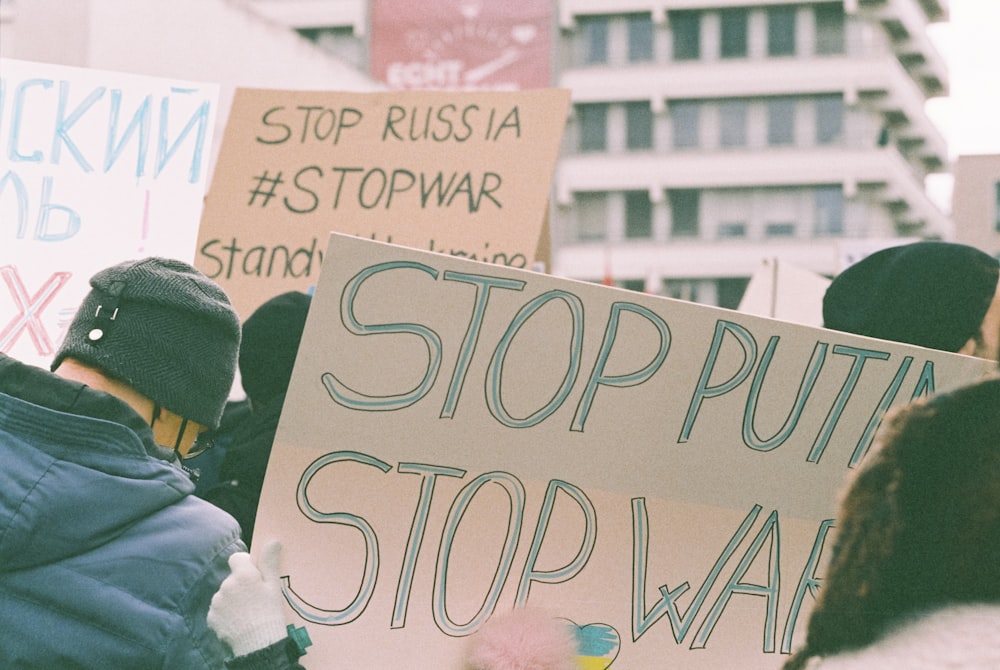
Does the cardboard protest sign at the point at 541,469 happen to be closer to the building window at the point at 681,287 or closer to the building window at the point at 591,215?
the building window at the point at 681,287

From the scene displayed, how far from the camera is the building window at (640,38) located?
1535 inches

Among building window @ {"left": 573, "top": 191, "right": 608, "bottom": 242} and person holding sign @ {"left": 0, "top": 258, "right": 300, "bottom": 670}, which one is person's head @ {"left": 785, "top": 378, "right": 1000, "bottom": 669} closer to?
person holding sign @ {"left": 0, "top": 258, "right": 300, "bottom": 670}

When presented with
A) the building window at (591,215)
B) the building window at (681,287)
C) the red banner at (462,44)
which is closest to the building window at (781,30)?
the building window at (591,215)

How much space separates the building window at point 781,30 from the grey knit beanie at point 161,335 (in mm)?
38626

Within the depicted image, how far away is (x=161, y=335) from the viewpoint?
1.67 meters

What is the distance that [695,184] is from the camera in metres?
38.2

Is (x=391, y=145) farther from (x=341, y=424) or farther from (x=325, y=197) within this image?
(x=341, y=424)

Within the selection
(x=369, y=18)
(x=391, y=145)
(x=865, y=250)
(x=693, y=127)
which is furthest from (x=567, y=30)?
(x=391, y=145)

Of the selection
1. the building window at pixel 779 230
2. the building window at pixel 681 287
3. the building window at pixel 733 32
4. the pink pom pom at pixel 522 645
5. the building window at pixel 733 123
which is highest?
the building window at pixel 733 32

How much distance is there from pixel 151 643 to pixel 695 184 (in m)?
37.6

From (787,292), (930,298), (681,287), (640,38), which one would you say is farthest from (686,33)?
(930,298)

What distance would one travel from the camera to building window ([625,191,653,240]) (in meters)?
38.8

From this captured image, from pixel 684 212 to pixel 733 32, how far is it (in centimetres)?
564

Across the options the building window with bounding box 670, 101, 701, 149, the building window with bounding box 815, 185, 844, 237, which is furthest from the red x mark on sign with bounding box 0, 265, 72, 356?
the building window with bounding box 670, 101, 701, 149
